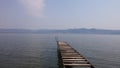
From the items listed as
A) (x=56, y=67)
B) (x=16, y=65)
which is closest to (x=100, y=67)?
(x=56, y=67)

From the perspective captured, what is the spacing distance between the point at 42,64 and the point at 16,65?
4793 millimetres

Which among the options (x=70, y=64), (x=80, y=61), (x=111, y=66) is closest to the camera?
(x=70, y=64)

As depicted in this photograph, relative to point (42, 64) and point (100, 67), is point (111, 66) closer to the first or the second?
point (100, 67)

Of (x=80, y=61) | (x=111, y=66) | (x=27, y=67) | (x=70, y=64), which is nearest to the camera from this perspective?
(x=70, y=64)

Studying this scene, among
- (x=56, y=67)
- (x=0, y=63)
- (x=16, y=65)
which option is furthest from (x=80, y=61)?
(x=0, y=63)

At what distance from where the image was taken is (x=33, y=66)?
39.0 meters

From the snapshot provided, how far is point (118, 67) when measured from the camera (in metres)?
39.6

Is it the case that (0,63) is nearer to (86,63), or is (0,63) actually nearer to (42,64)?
(42,64)

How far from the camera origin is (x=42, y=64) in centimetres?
4116

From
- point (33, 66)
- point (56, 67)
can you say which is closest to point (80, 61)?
point (56, 67)

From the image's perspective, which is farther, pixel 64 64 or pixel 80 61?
pixel 80 61

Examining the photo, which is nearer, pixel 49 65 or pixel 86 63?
pixel 86 63

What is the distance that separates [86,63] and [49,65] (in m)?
10.8

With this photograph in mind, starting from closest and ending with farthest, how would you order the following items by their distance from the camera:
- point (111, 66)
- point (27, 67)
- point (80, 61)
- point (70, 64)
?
point (70, 64)
point (80, 61)
point (27, 67)
point (111, 66)
